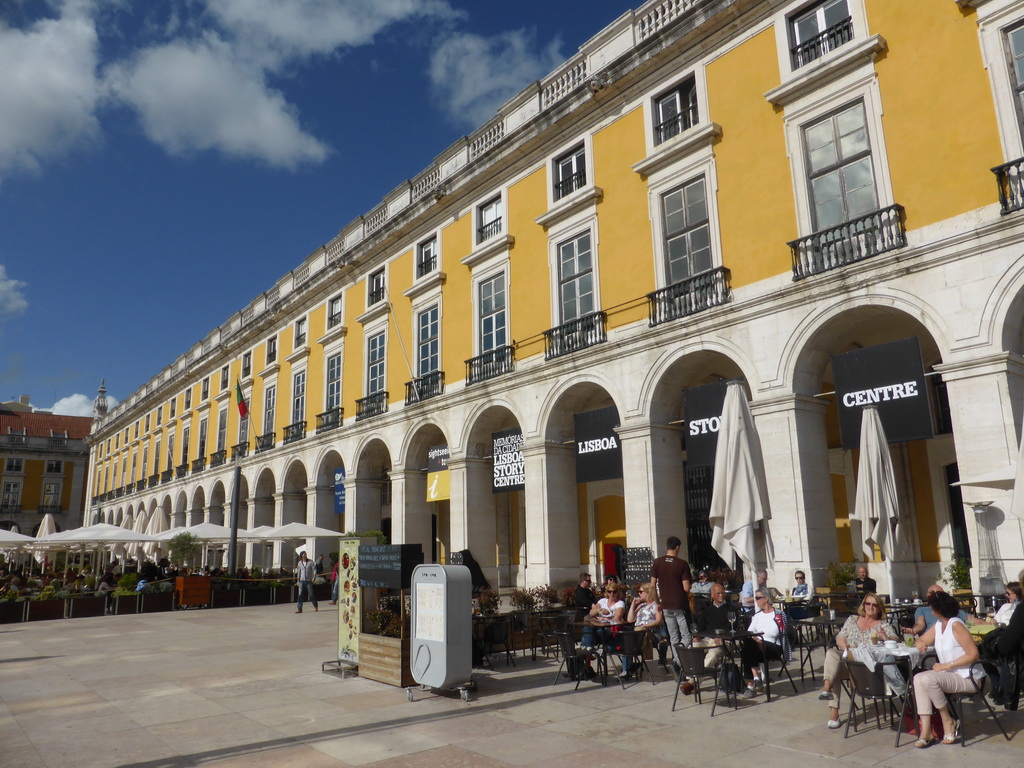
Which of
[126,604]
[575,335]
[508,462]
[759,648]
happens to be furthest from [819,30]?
[126,604]

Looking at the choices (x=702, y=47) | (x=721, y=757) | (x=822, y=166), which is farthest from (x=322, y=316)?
(x=721, y=757)

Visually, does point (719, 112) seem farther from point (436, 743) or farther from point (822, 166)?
point (436, 743)

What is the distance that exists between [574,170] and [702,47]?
15.1 feet

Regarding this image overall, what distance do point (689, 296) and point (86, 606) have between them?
18.2 metres

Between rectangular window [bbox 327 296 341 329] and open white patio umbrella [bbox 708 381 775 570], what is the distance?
22070 millimetres

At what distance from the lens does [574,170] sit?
20.3 metres

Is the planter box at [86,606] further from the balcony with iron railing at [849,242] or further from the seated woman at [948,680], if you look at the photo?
the seated woman at [948,680]

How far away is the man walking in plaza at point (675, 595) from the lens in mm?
9117

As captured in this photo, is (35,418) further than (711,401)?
Yes

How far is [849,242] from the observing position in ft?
45.5

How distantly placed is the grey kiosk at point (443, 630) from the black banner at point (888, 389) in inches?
332

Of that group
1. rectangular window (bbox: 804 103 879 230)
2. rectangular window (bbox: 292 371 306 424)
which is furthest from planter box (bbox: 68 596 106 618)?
rectangular window (bbox: 804 103 879 230)

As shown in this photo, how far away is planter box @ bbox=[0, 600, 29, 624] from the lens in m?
19.3

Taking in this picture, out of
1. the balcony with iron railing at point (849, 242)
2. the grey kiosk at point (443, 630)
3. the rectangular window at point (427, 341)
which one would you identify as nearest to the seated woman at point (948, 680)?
the grey kiosk at point (443, 630)
